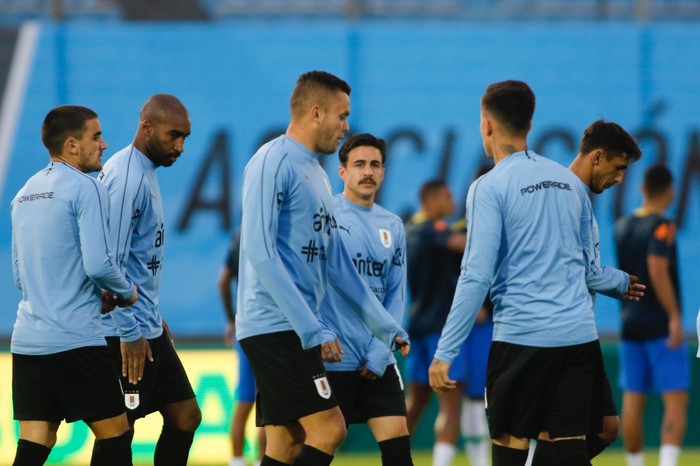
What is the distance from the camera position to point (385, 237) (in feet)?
21.7

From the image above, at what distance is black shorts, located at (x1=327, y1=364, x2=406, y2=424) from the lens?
6.26 m

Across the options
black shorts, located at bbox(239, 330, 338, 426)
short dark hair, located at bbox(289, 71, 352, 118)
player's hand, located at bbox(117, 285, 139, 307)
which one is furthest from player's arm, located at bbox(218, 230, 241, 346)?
black shorts, located at bbox(239, 330, 338, 426)

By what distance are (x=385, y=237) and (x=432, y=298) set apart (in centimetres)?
255

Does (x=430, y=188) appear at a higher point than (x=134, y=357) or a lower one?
higher

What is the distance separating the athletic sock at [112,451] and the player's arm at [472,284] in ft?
5.06

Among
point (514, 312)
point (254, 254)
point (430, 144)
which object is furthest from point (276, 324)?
point (430, 144)

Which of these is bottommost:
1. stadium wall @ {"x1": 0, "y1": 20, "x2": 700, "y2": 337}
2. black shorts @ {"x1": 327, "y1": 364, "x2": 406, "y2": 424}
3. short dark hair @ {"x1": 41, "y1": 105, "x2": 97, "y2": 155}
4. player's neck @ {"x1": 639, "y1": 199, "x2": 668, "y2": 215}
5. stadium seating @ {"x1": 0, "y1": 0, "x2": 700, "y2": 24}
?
black shorts @ {"x1": 327, "y1": 364, "x2": 406, "y2": 424}

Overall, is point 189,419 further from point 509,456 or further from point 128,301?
point 509,456

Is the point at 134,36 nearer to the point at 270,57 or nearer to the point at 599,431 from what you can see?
the point at 270,57

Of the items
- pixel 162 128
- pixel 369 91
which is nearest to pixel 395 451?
pixel 162 128

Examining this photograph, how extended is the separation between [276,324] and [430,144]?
8.69 metres

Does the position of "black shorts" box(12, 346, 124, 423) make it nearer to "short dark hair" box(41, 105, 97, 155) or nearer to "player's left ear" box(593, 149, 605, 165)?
"short dark hair" box(41, 105, 97, 155)

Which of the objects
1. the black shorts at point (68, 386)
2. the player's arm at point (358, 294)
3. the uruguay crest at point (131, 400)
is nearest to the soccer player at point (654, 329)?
the player's arm at point (358, 294)

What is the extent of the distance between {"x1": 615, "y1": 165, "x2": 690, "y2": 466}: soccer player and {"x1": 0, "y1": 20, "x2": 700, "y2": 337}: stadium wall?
4.53 metres
